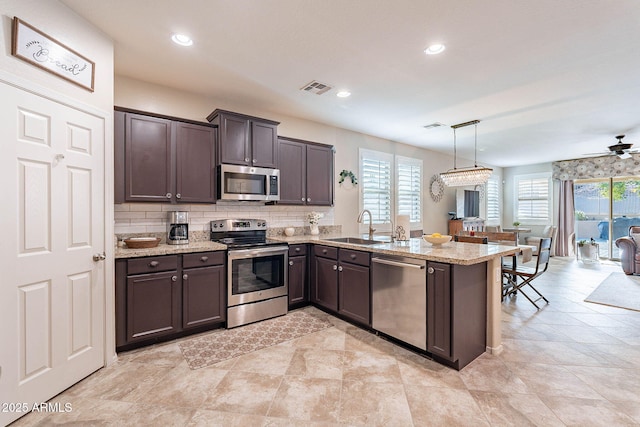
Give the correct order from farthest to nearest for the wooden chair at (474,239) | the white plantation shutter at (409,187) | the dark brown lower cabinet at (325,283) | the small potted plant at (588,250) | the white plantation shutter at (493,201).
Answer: the white plantation shutter at (493,201) < the small potted plant at (588,250) < the white plantation shutter at (409,187) < the wooden chair at (474,239) < the dark brown lower cabinet at (325,283)

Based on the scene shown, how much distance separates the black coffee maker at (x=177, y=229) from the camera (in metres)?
3.12

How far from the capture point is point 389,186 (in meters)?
5.58

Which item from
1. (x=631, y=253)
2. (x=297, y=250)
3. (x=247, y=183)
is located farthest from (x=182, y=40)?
Answer: (x=631, y=253)

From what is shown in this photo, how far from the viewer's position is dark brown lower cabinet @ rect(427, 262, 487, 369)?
225cm

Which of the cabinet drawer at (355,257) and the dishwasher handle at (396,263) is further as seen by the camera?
the cabinet drawer at (355,257)

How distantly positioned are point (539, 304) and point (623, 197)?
5.73 m

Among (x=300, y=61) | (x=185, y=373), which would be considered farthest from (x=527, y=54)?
(x=185, y=373)

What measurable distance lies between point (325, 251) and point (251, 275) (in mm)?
889

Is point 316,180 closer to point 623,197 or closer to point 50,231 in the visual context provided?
point 50,231

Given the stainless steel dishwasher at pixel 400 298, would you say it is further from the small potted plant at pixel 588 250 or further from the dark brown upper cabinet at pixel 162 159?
the small potted plant at pixel 588 250

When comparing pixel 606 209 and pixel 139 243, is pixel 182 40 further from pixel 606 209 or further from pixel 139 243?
pixel 606 209

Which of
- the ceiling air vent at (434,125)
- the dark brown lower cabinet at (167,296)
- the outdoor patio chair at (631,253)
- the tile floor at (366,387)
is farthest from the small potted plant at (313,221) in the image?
the outdoor patio chair at (631,253)

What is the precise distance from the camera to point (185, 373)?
2.24m

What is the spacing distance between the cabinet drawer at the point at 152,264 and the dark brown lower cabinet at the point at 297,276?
1302 mm
